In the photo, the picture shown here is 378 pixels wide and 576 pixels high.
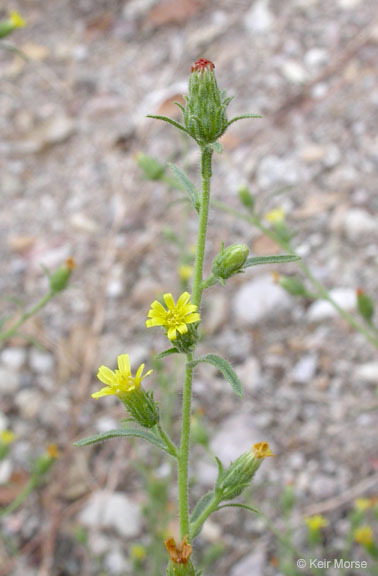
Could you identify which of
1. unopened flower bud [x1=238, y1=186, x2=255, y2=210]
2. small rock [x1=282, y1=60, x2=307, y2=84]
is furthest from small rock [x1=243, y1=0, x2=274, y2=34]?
unopened flower bud [x1=238, y1=186, x2=255, y2=210]

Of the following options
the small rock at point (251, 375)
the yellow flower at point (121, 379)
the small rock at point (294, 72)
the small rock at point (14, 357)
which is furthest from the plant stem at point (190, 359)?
the small rock at point (294, 72)

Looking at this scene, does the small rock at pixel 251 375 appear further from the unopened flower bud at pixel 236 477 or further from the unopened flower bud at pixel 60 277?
the unopened flower bud at pixel 236 477

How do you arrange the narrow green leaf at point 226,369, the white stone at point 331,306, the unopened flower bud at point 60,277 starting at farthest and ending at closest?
1. the white stone at point 331,306
2. the unopened flower bud at point 60,277
3. the narrow green leaf at point 226,369

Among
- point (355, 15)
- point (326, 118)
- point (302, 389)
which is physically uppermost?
point (355, 15)

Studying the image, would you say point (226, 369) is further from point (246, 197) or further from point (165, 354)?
point (246, 197)

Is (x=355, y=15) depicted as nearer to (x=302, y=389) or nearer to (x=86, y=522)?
(x=302, y=389)

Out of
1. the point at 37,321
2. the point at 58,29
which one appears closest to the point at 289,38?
the point at 58,29
